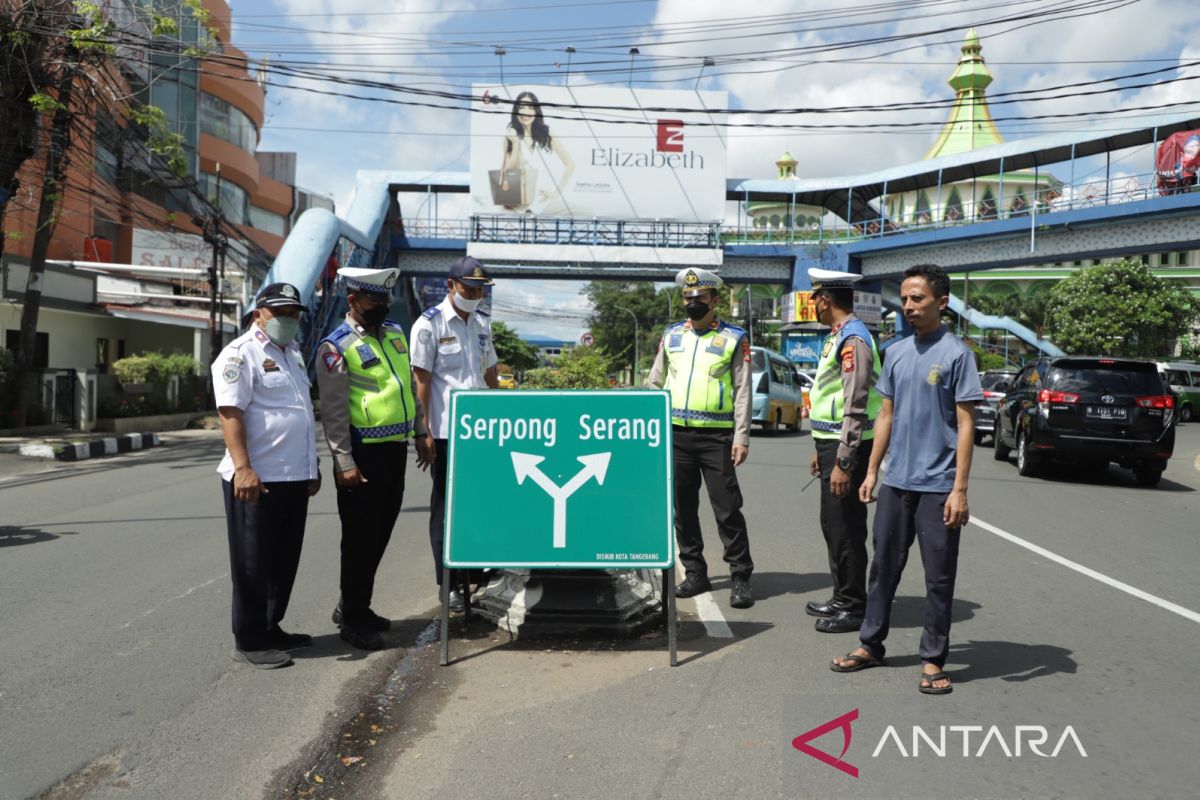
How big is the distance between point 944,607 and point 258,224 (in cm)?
5100

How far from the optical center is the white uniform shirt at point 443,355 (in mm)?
5758

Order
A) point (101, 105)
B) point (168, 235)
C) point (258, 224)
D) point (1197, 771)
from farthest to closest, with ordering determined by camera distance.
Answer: point (258, 224)
point (168, 235)
point (101, 105)
point (1197, 771)

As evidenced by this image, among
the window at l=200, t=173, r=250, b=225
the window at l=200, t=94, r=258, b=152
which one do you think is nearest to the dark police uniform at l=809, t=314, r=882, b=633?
the window at l=200, t=173, r=250, b=225

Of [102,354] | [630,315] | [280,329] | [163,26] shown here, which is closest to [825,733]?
[280,329]

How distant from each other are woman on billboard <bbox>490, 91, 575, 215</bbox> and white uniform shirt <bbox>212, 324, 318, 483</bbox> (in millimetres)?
38890

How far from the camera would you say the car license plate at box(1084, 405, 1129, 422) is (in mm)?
13118

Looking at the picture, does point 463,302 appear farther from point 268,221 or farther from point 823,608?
point 268,221

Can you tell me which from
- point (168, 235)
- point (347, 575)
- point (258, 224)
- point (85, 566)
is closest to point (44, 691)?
point (347, 575)

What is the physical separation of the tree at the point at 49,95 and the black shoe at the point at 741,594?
14739 millimetres

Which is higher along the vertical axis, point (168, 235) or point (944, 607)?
point (168, 235)

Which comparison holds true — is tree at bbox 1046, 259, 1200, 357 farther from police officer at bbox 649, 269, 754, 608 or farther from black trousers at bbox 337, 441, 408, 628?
black trousers at bbox 337, 441, 408, 628

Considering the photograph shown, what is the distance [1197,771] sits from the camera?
360 cm

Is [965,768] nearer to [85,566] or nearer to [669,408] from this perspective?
[669,408]

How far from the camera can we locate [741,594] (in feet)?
19.8
